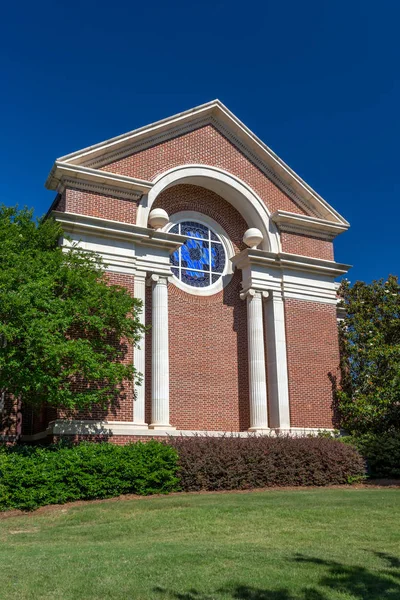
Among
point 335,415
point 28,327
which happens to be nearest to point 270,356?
point 335,415

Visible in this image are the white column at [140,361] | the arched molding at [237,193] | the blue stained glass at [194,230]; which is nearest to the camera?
the white column at [140,361]

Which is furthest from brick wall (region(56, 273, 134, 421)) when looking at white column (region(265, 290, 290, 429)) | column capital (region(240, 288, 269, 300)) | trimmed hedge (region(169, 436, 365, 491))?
white column (region(265, 290, 290, 429))

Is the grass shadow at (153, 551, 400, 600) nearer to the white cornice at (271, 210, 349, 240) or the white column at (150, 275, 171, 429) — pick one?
the white column at (150, 275, 171, 429)

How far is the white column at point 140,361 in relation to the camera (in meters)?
17.9

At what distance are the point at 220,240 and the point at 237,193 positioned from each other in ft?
5.72

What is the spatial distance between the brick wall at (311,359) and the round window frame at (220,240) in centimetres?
233

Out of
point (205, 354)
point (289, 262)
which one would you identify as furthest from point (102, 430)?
point (289, 262)

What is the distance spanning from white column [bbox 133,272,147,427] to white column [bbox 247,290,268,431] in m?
3.87

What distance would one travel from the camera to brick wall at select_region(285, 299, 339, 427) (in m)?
20.7

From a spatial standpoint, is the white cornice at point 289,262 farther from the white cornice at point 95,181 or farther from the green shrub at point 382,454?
the green shrub at point 382,454

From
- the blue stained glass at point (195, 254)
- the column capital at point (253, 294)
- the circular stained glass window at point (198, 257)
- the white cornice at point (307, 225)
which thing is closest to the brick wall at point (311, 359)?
the column capital at point (253, 294)

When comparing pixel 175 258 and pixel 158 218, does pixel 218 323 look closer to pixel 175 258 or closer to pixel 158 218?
pixel 175 258

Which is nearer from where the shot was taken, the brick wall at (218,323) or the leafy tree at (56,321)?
the leafy tree at (56,321)

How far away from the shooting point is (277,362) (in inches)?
819
